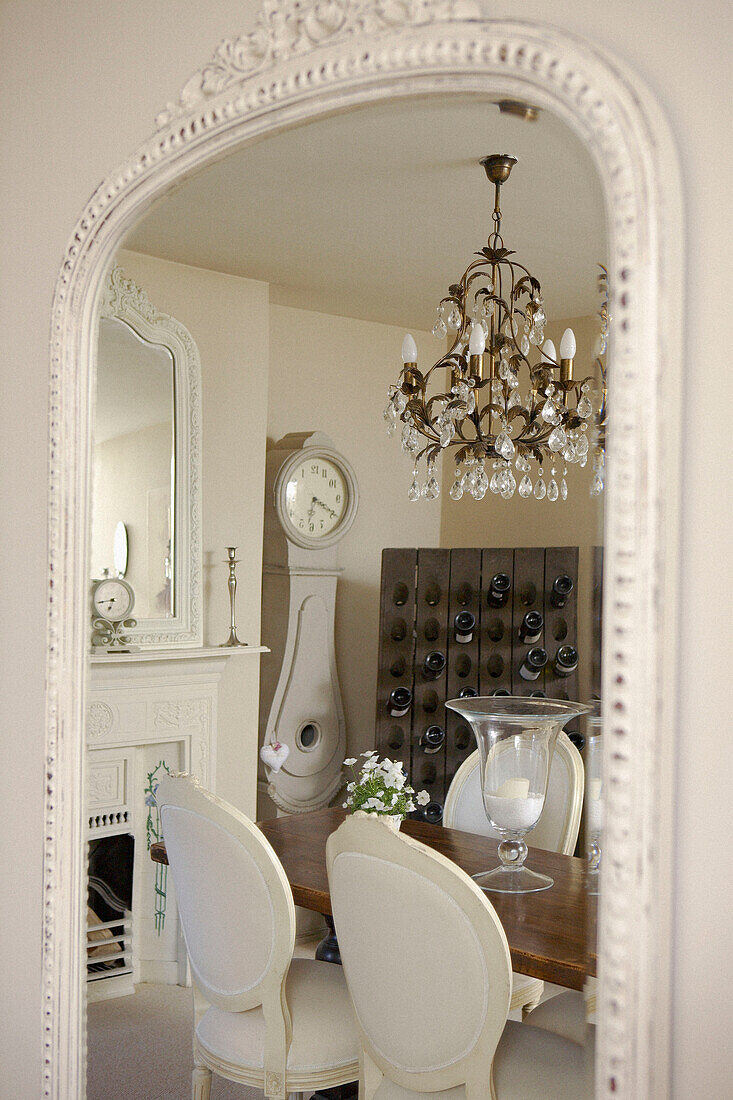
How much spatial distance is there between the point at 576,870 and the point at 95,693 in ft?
3.65

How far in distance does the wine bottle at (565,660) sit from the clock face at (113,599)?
1.66 m

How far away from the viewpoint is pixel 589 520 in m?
1.02

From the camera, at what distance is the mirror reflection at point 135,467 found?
1.57 meters

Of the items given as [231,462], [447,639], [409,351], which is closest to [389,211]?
[409,351]

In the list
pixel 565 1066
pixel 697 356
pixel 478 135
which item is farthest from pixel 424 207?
pixel 565 1066

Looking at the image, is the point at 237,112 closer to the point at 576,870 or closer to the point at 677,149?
the point at 677,149

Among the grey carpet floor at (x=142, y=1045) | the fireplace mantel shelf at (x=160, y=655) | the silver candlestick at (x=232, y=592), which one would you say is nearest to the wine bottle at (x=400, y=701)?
the silver candlestick at (x=232, y=592)

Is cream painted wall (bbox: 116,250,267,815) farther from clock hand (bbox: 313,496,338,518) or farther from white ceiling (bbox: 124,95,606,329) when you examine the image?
clock hand (bbox: 313,496,338,518)

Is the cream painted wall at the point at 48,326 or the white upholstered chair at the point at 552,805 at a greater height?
the cream painted wall at the point at 48,326

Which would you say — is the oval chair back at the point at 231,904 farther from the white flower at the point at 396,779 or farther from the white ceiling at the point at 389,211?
the white ceiling at the point at 389,211

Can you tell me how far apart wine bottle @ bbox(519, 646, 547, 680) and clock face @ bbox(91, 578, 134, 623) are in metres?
1.69

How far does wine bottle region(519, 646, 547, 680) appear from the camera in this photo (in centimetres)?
303

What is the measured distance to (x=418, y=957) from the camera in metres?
1.44

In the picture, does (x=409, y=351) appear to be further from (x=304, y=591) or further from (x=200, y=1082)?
(x=200, y=1082)
